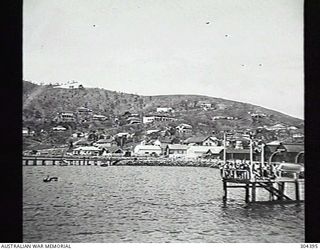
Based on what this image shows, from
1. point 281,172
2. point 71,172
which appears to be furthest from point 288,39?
point 71,172

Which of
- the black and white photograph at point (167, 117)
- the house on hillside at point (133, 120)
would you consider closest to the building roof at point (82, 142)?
the black and white photograph at point (167, 117)

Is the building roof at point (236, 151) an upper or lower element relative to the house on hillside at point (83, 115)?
lower

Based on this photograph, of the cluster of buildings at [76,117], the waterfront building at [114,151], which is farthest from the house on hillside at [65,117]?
the waterfront building at [114,151]

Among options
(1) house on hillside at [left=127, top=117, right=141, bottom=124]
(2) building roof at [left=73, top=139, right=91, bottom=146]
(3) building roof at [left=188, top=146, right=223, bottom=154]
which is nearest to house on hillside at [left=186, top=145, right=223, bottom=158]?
(3) building roof at [left=188, top=146, right=223, bottom=154]

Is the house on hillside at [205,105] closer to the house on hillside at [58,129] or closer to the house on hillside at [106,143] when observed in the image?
the house on hillside at [106,143]

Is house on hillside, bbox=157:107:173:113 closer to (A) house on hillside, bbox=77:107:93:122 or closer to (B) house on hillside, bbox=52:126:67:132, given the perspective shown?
(A) house on hillside, bbox=77:107:93:122

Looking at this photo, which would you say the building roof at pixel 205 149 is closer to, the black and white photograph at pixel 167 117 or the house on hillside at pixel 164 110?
the black and white photograph at pixel 167 117

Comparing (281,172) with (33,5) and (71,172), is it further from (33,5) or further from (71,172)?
(33,5)

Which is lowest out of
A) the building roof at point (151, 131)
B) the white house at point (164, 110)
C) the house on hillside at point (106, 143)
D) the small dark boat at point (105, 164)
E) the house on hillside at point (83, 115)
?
the small dark boat at point (105, 164)
